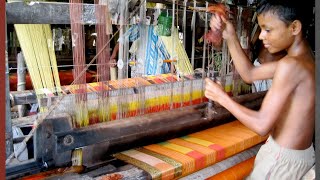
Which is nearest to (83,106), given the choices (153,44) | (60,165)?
(60,165)

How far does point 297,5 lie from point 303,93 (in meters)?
0.46

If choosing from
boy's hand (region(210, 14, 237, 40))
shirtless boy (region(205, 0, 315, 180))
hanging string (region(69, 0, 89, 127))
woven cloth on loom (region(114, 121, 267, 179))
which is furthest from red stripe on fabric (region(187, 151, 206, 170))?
boy's hand (region(210, 14, 237, 40))

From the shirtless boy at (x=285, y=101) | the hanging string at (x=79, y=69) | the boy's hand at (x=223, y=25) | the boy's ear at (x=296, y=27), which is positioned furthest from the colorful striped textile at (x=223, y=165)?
the boy's ear at (x=296, y=27)

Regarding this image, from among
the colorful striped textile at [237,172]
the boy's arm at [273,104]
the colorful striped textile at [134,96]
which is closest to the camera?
the boy's arm at [273,104]

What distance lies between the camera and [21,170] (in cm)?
155

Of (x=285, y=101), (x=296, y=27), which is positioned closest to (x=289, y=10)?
(x=296, y=27)

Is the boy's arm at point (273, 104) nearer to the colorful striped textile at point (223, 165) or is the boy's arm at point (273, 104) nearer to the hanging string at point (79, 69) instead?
the colorful striped textile at point (223, 165)

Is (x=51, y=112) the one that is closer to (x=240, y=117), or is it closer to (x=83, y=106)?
(x=83, y=106)

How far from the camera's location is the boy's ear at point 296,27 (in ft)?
5.97

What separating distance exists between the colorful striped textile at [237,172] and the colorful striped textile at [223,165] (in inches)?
0.8

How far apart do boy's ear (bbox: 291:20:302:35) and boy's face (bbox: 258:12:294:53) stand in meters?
0.02

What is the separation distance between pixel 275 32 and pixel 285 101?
0.37 meters

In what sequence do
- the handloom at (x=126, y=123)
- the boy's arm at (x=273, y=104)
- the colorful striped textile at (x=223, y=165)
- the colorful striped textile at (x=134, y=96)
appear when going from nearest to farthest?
1. the handloom at (x=126, y=123)
2. the boy's arm at (x=273, y=104)
3. the colorful striped textile at (x=134, y=96)
4. the colorful striped textile at (x=223, y=165)

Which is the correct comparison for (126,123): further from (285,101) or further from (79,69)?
(285,101)
